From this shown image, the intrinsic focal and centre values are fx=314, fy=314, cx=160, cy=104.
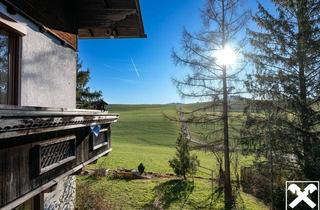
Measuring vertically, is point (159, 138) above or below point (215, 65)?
below

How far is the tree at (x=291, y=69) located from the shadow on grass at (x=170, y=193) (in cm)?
492

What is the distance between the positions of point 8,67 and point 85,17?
381 centimetres

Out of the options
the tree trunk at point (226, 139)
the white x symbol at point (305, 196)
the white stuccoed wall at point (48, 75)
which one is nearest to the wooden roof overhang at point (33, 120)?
the white stuccoed wall at point (48, 75)

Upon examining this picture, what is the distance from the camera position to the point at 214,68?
15.6m

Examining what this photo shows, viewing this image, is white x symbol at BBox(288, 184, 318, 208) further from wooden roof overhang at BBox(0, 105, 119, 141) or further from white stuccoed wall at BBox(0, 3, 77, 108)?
wooden roof overhang at BBox(0, 105, 119, 141)

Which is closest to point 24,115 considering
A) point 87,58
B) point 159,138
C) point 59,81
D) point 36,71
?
point 36,71

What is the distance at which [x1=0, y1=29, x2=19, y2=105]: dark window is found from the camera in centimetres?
447

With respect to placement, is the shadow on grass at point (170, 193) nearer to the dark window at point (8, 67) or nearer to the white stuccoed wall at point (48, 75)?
the white stuccoed wall at point (48, 75)

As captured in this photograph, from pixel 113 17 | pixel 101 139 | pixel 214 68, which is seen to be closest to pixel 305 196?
pixel 101 139

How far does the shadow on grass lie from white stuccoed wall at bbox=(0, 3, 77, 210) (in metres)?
5.29

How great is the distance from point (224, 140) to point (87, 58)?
17225 millimetres

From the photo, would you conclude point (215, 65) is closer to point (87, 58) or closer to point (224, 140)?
point (224, 140)

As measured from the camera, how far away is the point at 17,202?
3.04 m

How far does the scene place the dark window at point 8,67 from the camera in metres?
4.47
